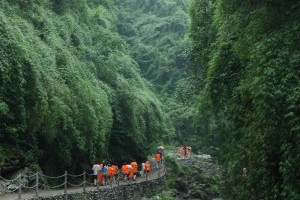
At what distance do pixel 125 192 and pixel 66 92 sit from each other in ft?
19.8

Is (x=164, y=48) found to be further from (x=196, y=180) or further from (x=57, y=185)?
(x=57, y=185)

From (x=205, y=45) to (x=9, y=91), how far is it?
7528mm

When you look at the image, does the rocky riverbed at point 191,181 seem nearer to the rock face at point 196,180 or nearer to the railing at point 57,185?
the rock face at point 196,180

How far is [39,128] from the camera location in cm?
1984

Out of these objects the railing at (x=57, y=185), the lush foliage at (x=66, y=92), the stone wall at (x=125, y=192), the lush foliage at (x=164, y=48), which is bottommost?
the stone wall at (x=125, y=192)

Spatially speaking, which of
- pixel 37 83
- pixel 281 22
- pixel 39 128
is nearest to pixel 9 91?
pixel 37 83

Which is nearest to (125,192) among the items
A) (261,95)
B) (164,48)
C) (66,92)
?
(66,92)

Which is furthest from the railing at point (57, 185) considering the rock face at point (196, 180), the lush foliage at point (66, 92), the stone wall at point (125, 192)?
the rock face at point (196, 180)

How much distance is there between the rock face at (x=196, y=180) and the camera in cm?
2969

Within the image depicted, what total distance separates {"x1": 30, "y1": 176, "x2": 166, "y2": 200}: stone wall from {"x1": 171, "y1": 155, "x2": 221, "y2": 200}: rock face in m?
1.35

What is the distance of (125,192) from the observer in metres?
23.9

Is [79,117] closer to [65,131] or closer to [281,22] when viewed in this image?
[65,131]

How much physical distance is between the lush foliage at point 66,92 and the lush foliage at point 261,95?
26.5 feet

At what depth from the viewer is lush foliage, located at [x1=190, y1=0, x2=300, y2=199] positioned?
27.6 feet
